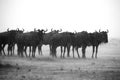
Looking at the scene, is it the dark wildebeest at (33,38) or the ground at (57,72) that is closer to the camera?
the ground at (57,72)

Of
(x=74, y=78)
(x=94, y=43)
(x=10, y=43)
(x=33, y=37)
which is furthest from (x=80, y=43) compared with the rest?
(x=74, y=78)

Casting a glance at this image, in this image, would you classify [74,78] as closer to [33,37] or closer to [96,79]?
[96,79]

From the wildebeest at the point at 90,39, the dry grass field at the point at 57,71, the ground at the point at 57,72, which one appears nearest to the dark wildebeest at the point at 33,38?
the wildebeest at the point at 90,39

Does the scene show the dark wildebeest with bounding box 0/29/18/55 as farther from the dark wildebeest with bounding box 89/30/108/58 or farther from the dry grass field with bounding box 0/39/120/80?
the dark wildebeest with bounding box 89/30/108/58

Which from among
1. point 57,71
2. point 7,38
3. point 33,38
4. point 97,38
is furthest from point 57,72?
point 7,38

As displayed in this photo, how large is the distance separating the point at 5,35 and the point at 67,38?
30.2 ft

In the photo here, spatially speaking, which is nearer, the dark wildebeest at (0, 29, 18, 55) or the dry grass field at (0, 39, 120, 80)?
the dry grass field at (0, 39, 120, 80)

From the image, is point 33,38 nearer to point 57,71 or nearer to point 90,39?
point 90,39

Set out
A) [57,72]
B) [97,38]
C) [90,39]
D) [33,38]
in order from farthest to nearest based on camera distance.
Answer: [90,39] < [97,38] < [33,38] < [57,72]

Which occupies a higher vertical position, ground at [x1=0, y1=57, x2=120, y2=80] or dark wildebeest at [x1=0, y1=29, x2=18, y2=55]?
dark wildebeest at [x1=0, y1=29, x2=18, y2=55]

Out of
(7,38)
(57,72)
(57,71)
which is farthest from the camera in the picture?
(7,38)

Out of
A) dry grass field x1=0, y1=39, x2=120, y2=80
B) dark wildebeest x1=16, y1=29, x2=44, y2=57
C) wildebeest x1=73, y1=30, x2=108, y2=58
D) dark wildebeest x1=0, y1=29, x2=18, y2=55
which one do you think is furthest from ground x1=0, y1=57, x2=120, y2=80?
dark wildebeest x1=0, y1=29, x2=18, y2=55

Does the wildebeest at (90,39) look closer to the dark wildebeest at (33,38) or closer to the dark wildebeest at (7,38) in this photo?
the dark wildebeest at (33,38)

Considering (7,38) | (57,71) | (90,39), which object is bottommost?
(57,71)
